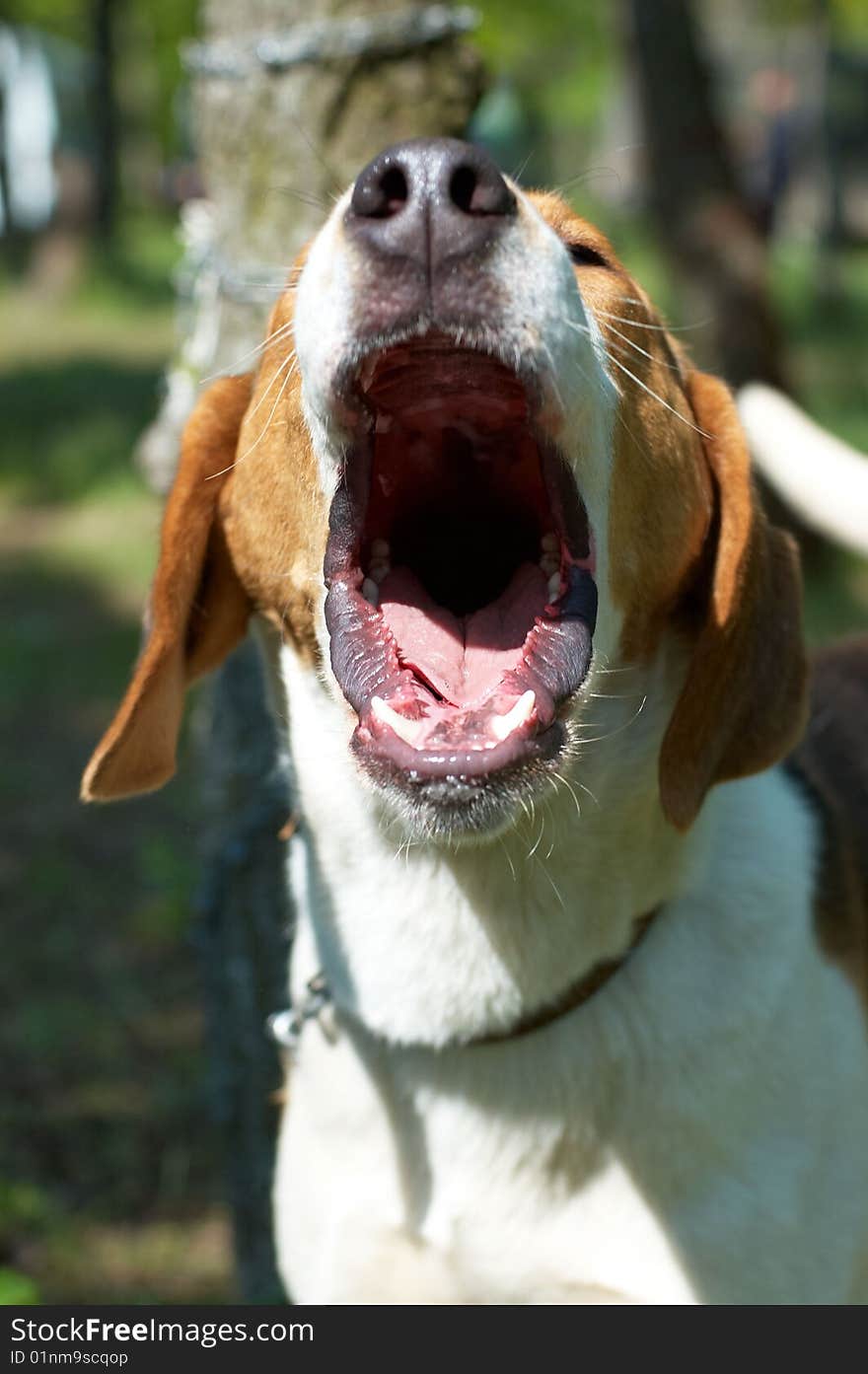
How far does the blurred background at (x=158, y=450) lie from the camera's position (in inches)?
148

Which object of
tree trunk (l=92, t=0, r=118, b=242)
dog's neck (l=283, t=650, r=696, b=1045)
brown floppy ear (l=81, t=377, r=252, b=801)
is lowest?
tree trunk (l=92, t=0, r=118, b=242)

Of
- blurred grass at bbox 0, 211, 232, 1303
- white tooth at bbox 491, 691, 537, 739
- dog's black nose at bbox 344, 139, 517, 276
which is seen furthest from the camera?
blurred grass at bbox 0, 211, 232, 1303

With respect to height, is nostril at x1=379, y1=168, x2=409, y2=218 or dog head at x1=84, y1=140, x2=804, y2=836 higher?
nostril at x1=379, y1=168, x2=409, y2=218

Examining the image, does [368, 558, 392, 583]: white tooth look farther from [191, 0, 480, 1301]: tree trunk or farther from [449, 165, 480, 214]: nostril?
[191, 0, 480, 1301]: tree trunk

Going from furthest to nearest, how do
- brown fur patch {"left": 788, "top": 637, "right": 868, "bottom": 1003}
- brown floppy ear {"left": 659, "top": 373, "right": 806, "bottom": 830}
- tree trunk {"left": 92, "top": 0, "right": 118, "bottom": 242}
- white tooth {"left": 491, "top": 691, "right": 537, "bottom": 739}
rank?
tree trunk {"left": 92, "top": 0, "right": 118, "bottom": 242} → brown fur patch {"left": 788, "top": 637, "right": 868, "bottom": 1003} → brown floppy ear {"left": 659, "top": 373, "right": 806, "bottom": 830} → white tooth {"left": 491, "top": 691, "right": 537, "bottom": 739}

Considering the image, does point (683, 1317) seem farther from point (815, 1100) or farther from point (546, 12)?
point (546, 12)

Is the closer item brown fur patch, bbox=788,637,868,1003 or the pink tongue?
A: the pink tongue

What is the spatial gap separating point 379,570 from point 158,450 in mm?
1591

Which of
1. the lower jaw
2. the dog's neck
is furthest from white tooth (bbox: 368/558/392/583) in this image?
the lower jaw

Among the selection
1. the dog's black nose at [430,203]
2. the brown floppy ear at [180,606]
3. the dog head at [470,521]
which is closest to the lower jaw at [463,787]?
the dog head at [470,521]

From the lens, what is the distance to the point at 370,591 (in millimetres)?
2574

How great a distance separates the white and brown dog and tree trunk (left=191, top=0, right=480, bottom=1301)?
0.72 meters

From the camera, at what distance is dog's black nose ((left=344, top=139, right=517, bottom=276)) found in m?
2.10

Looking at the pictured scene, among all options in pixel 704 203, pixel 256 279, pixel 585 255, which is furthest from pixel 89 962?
pixel 704 203
